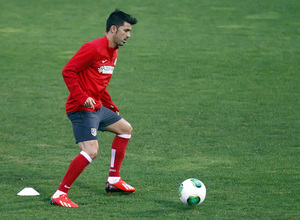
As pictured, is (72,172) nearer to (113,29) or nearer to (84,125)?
(84,125)

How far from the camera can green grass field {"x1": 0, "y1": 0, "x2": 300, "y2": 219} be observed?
688 cm

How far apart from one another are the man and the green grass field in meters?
0.30

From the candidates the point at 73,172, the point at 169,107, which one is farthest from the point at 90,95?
the point at 169,107

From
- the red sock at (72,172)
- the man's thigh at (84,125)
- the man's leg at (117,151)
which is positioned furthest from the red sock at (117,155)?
the red sock at (72,172)

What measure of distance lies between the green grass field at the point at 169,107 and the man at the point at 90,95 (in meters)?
0.30

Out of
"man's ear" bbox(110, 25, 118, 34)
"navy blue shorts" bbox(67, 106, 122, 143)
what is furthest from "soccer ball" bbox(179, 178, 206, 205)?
"man's ear" bbox(110, 25, 118, 34)

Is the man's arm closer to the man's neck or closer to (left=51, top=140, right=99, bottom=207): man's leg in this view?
the man's neck

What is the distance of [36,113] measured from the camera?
1176cm

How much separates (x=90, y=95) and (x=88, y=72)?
0.27 metres

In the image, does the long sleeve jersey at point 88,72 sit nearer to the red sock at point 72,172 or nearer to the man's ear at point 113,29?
the man's ear at point 113,29

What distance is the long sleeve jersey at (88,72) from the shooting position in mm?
6609

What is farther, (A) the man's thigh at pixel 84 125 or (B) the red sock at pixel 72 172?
(A) the man's thigh at pixel 84 125

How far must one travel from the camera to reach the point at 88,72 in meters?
6.81

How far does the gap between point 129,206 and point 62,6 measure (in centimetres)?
1647
